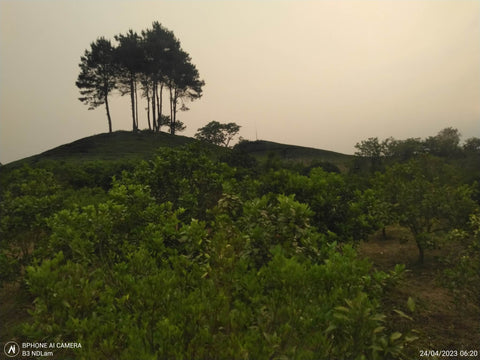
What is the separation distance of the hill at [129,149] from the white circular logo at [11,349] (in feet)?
103

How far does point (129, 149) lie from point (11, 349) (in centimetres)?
→ 4273

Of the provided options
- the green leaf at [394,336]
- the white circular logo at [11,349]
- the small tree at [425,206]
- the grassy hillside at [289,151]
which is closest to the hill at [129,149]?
the grassy hillside at [289,151]

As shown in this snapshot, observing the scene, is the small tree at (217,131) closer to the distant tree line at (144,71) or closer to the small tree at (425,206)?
the distant tree line at (144,71)

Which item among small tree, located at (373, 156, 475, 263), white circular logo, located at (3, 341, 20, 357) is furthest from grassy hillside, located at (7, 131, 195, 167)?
white circular logo, located at (3, 341, 20, 357)

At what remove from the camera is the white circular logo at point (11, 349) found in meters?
5.33

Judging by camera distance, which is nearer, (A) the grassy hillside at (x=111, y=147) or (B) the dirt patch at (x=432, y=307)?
(B) the dirt patch at (x=432, y=307)

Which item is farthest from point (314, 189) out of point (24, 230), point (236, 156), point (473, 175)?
point (473, 175)

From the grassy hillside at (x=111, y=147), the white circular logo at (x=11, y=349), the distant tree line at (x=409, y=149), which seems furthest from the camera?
the grassy hillside at (x=111, y=147)

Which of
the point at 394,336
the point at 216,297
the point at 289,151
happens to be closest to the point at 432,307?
the point at 394,336

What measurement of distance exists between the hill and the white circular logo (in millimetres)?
31443

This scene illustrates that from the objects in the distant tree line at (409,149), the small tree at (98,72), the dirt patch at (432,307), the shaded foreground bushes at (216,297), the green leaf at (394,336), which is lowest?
the dirt patch at (432,307)

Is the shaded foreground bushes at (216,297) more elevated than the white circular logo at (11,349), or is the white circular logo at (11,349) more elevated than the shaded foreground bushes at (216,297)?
the shaded foreground bushes at (216,297)

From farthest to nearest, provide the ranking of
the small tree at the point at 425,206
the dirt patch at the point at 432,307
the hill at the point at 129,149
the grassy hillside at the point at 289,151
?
the grassy hillside at the point at 289,151 < the hill at the point at 129,149 < the small tree at the point at 425,206 < the dirt patch at the point at 432,307

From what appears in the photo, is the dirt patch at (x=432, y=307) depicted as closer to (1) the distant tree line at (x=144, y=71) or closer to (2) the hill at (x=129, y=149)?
(2) the hill at (x=129, y=149)
